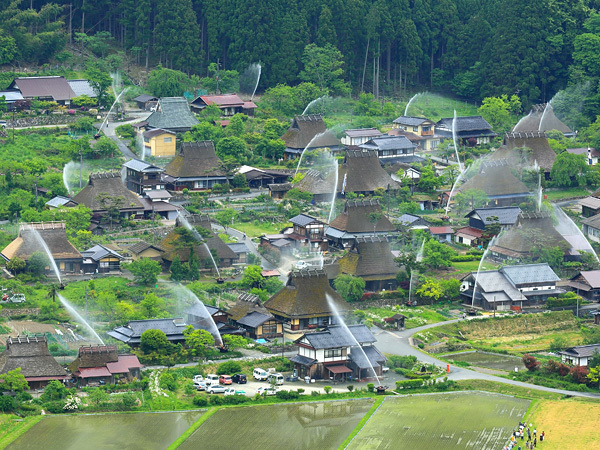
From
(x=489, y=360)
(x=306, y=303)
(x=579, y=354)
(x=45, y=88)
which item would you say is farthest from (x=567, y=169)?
(x=45, y=88)

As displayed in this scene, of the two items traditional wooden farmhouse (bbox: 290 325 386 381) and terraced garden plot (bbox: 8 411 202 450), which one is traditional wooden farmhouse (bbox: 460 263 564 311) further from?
terraced garden plot (bbox: 8 411 202 450)

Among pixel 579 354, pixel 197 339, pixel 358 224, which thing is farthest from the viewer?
pixel 358 224

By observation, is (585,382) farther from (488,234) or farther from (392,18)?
(392,18)

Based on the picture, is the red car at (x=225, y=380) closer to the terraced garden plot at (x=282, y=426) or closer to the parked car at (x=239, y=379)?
the parked car at (x=239, y=379)

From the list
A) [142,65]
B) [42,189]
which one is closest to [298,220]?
[42,189]

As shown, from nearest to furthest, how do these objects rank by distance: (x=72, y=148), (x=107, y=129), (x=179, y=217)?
(x=179, y=217), (x=72, y=148), (x=107, y=129)

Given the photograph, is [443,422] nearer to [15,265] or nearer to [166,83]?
[15,265]
